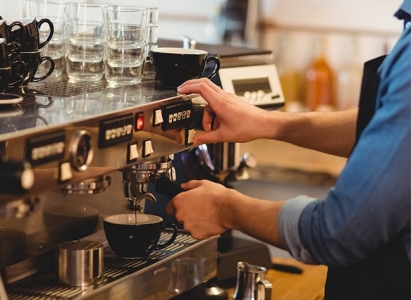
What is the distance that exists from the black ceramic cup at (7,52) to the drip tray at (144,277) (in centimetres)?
37

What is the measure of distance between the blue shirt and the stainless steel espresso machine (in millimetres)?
294

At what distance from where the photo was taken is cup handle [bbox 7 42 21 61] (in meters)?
1.40

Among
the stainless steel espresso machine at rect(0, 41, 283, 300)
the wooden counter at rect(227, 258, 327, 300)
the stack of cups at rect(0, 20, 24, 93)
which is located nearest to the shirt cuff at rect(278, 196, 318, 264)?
the stainless steel espresso machine at rect(0, 41, 283, 300)

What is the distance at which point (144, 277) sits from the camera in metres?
1.49

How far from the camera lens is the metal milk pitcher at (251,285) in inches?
68.6

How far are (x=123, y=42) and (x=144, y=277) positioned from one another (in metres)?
0.43

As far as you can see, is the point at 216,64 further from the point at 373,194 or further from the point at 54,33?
the point at 373,194

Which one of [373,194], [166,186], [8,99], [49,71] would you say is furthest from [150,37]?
[373,194]

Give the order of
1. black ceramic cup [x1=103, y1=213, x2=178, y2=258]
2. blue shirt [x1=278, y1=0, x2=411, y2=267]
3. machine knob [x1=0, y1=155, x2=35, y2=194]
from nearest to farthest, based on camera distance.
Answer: machine knob [x1=0, y1=155, x2=35, y2=194]
blue shirt [x1=278, y1=0, x2=411, y2=267]
black ceramic cup [x1=103, y1=213, x2=178, y2=258]

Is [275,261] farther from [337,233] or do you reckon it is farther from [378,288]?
[337,233]

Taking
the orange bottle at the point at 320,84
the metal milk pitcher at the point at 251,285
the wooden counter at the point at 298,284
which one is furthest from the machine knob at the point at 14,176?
the orange bottle at the point at 320,84

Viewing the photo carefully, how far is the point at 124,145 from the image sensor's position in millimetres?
1291

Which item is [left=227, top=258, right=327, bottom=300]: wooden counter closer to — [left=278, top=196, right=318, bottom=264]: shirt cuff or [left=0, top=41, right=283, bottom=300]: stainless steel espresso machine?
[left=0, top=41, right=283, bottom=300]: stainless steel espresso machine

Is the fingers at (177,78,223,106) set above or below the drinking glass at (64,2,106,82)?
below
